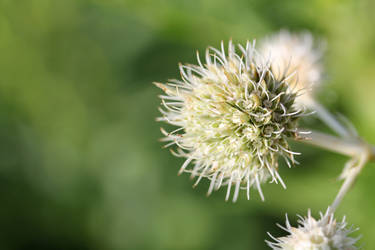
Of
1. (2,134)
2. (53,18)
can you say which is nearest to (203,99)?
(53,18)

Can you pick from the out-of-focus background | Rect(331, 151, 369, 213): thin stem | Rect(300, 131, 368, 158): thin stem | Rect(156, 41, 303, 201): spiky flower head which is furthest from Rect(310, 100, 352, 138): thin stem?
the out-of-focus background

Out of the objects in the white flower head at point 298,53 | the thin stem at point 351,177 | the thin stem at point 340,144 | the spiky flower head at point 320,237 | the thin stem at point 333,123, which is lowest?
the spiky flower head at point 320,237

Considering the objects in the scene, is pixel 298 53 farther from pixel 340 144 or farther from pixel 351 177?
pixel 351 177

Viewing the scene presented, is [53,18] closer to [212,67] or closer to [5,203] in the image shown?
[5,203]

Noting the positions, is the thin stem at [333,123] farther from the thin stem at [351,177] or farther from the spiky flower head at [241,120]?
the spiky flower head at [241,120]

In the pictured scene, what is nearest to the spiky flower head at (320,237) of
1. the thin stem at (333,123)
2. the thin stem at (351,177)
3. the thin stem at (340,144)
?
the thin stem at (351,177)

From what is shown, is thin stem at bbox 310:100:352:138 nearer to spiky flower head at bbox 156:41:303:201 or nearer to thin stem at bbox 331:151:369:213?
thin stem at bbox 331:151:369:213

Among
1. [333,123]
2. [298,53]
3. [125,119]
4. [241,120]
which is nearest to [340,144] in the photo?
[333,123]
